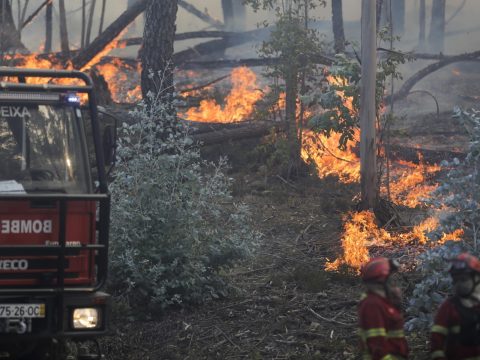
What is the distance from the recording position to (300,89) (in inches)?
658

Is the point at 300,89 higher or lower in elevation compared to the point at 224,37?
lower

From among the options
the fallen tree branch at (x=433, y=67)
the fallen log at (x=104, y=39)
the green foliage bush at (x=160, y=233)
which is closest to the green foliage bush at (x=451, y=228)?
the green foliage bush at (x=160, y=233)

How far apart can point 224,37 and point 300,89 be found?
27.3 ft

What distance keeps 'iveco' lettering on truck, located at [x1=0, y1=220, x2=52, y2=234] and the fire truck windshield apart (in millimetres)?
298

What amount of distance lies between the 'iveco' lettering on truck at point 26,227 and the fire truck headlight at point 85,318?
2.39 ft

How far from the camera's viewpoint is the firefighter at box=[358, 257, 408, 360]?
498 cm

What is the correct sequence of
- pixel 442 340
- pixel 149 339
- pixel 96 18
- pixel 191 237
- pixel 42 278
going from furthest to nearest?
pixel 96 18, pixel 191 237, pixel 149 339, pixel 42 278, pixel 442 340

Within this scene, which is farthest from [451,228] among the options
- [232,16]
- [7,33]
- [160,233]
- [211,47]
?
[232,16]

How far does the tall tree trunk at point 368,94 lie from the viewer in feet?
39.9

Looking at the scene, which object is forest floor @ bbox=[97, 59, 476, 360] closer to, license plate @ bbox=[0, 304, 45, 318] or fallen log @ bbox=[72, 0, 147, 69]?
license plate @ bbox=[0, 304, 45, 318]

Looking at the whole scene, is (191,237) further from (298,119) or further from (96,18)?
(96,18)

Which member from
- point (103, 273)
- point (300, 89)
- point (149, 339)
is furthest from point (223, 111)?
point (103, 273)

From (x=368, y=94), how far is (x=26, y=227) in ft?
23.6

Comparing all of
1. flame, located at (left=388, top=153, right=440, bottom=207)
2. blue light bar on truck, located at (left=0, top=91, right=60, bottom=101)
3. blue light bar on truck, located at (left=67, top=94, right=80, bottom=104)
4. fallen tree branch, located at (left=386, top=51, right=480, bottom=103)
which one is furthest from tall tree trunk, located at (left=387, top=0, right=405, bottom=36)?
blue light bar on truck, located at (left=0, top=91, right=60, bottom=101)
